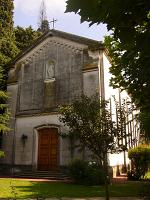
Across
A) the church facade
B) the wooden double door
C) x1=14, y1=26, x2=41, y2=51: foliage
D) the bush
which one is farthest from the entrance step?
x1=14, y1=26, x2=41, y2=51: foliage

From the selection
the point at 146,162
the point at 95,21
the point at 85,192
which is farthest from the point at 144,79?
the point at 146,162

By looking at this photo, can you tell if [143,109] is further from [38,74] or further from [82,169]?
[38,74]

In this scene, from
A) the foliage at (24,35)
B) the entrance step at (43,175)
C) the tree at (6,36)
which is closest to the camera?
the entrance step at (43,175)

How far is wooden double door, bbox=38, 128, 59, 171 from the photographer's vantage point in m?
20.0

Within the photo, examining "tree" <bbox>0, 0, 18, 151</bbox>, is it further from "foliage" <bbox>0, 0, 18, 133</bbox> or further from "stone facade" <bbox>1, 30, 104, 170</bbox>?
"stone facade" <bbox>1, 30, 104, 170</bbox>

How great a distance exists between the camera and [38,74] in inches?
884

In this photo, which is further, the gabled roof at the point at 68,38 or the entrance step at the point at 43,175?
the gabled roof at the point at 68,38

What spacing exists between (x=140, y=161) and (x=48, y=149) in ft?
20.6

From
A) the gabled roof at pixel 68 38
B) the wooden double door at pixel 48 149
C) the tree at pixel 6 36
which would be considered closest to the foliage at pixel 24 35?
the tree at pixel 6 36

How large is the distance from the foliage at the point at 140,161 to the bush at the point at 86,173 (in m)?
2.81

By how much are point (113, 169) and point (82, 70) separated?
6.76 m

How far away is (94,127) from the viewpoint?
10.2 meters

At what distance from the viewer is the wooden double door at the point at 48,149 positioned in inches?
789

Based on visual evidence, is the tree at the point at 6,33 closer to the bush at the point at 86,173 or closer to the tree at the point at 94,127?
the bush at the point at 86,173
